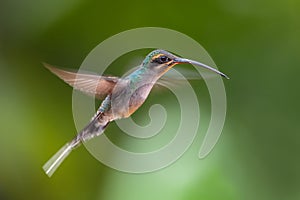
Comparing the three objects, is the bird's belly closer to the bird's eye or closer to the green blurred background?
the bird's eye

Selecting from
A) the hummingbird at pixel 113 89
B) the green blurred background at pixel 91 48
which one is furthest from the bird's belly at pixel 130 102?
the green blurred background at pixel 91 48

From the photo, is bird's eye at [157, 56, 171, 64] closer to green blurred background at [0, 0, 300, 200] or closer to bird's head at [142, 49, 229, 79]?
bird's head at [142, 49, 229, 79]

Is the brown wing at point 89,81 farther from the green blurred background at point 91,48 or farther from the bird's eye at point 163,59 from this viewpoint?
the green blurred background at point 91,48

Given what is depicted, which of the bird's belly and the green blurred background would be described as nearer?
the bird's belly

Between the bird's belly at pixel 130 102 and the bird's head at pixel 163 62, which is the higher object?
the bird's head at pixel 163 62

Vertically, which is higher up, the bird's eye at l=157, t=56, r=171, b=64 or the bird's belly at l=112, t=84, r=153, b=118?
the bird's eye at l=157, t=56, r=171, b=64

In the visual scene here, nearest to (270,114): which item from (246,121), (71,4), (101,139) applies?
(246,121)

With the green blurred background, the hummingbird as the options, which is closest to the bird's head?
the hummingbird
